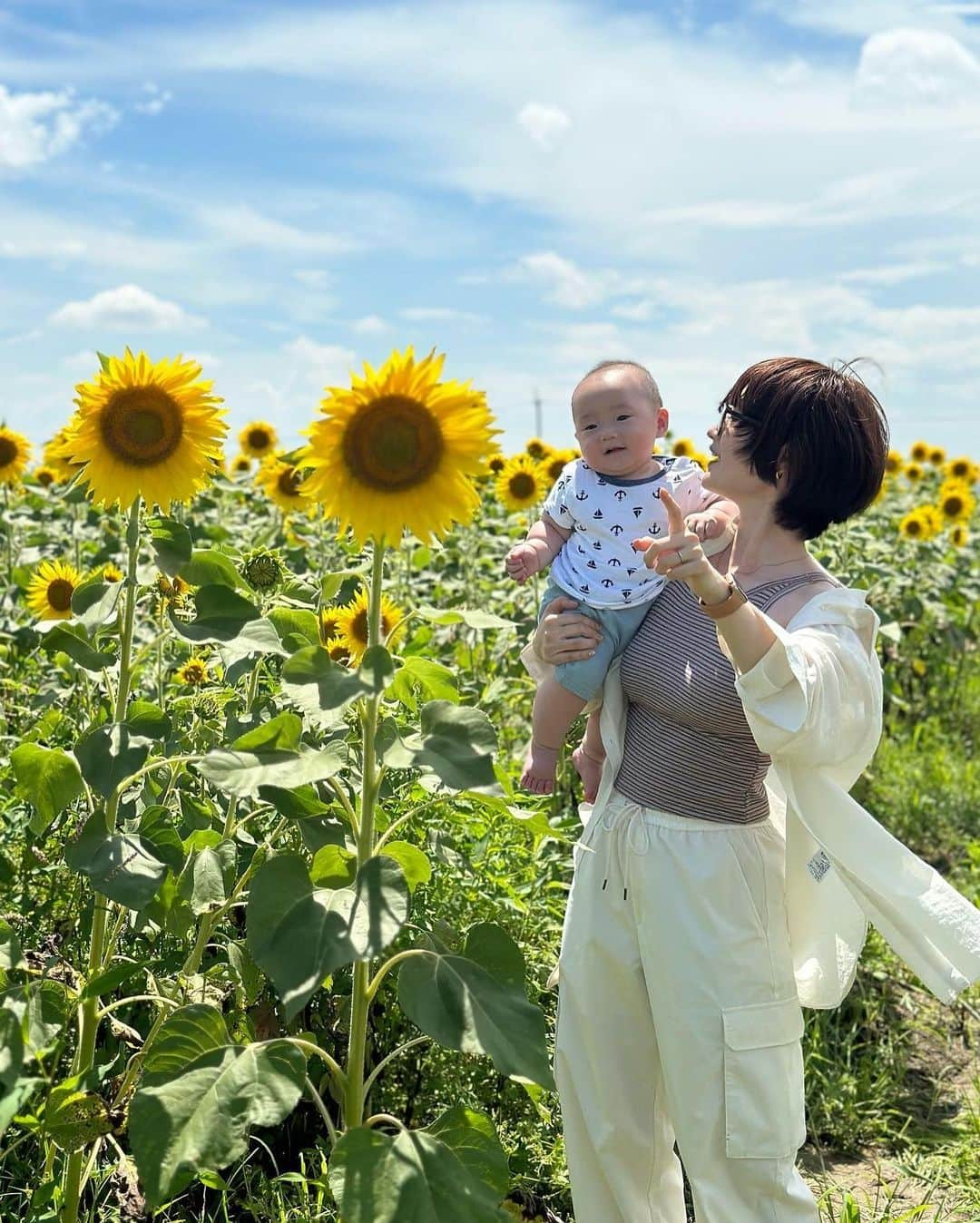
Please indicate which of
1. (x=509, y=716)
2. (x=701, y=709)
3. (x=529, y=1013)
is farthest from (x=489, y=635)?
(x=529, y=1013)

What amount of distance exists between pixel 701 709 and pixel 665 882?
0.29m

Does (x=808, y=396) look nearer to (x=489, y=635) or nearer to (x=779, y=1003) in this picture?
(x=779, y=1003)

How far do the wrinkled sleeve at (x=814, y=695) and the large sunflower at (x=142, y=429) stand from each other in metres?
0.88

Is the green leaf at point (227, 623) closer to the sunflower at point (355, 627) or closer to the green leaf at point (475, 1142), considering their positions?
the green leaf at point (475, 1142)

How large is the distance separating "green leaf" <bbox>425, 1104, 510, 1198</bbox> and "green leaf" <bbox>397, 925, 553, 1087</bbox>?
0.21 metres

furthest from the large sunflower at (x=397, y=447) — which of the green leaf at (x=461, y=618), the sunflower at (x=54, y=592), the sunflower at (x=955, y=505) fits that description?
the sunflower at (x=955, y=505)

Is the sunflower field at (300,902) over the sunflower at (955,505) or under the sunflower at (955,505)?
under

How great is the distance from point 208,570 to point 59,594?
170 centimetres

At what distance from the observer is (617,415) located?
2.38 meters

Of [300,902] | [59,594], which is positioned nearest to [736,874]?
[300,902]

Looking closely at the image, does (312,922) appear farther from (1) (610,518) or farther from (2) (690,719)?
(1) (610,518)

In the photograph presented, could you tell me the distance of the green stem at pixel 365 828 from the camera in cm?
175

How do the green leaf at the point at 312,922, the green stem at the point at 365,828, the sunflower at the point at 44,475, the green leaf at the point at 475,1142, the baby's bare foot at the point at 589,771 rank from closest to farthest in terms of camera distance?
the green leaf at the point at 312,922 → the green stem at the point at 365,828 → the green leaf at the point at 475,1142 → the baby's bare foot at the point at 589,771 → the sunflower at the point at 44,475

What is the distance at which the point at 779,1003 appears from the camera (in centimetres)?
231
